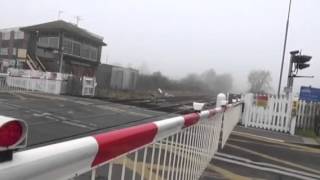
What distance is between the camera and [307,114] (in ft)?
69.1

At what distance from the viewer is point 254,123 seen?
2039cm

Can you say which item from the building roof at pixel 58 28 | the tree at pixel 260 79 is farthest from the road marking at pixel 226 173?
the building roof at pixel 58 28

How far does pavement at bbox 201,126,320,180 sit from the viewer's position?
8586mm

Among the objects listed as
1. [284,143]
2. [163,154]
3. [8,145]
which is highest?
[8,145]

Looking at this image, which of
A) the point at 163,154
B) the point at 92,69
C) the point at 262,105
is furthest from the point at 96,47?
the point at 163,154

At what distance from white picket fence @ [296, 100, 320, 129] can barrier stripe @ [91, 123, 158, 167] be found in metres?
18.5

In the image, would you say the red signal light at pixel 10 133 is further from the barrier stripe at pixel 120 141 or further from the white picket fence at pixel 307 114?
the white picket fence at pixel 307 114

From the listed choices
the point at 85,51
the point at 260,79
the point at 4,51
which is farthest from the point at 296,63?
the point at 4,51

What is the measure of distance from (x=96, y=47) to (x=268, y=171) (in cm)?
6158

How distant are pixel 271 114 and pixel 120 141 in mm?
18262

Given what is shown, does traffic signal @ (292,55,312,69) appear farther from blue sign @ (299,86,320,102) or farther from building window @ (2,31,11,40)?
building window @ (2,31,11,40)

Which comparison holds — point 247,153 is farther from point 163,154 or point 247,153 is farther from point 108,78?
point 108,78

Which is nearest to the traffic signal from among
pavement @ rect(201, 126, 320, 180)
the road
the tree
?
the road

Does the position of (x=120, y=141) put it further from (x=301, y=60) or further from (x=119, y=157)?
(x=301, y=60)
